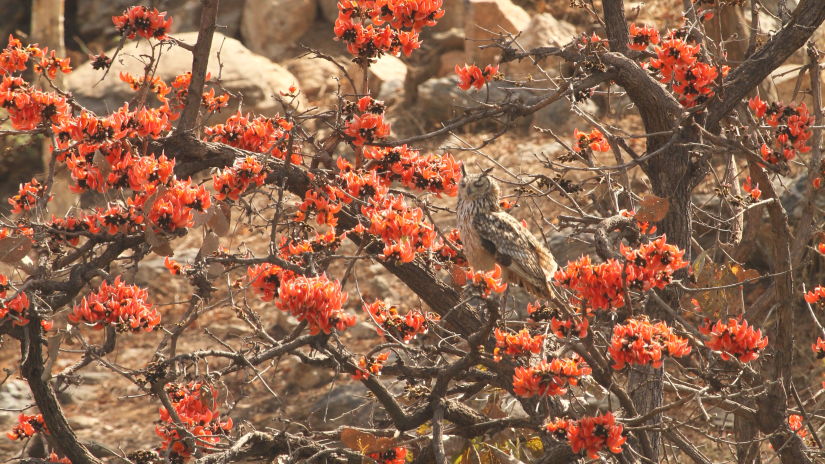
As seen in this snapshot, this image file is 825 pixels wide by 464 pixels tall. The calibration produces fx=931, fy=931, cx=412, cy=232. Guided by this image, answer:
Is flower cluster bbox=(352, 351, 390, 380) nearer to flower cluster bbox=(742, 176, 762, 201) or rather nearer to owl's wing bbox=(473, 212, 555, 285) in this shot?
owl's wing bbox=(473, 212, 555, 285)

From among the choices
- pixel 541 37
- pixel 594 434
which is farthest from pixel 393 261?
pixel 541 37

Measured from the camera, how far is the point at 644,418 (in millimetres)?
3516

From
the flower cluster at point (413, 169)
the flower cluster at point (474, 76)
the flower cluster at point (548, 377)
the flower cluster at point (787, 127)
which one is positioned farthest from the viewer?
the flower cluster at point (474, 76)

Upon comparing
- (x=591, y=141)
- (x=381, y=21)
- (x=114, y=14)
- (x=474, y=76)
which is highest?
(x=114, y=14)

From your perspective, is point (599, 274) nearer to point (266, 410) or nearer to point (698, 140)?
point (698, 140)

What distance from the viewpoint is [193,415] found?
4168 millimetres

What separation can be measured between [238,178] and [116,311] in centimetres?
73

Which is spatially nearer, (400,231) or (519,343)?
(519,343)

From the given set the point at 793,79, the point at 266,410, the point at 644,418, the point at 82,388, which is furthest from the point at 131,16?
the point at 793,79

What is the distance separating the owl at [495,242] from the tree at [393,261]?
0.10m

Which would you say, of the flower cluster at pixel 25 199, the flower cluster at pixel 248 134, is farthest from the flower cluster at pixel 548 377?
the flower cluster at pixel 25 199

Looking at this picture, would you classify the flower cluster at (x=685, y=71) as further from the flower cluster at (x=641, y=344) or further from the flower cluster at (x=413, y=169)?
the flower cluster at (x=641, y=344)

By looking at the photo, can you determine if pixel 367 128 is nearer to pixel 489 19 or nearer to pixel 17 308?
pixel 17 308

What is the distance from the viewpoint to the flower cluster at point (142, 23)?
3.91 m
